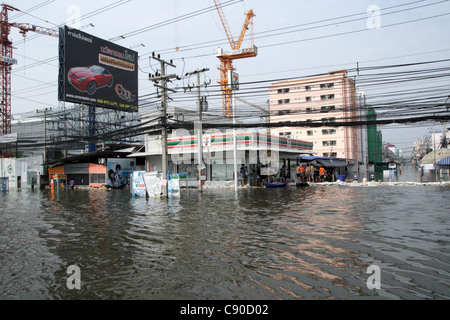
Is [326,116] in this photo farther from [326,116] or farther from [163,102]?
[163,102]

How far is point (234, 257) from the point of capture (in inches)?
250

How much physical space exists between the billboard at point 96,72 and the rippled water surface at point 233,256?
2065 cm

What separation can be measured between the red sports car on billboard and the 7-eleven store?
690cm

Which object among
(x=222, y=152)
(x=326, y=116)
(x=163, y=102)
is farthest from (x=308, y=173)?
(x=326, y=116)

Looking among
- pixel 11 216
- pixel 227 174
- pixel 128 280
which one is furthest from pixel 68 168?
pixel 128 280

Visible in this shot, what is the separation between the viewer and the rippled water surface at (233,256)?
15.4 feet

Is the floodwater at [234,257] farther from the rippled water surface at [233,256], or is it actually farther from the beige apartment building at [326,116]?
the beige apartment building at [326,116]

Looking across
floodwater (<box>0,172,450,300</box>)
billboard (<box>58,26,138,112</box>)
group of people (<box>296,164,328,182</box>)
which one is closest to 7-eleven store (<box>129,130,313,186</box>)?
group of people (<box>296,164,328,182</box>)

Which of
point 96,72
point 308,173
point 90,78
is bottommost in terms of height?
point 308,173

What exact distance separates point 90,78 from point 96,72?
3.12 feet

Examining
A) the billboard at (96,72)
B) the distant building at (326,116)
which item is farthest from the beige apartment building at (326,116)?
the billboard at (96,72)
